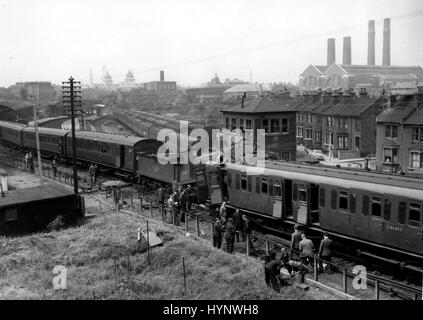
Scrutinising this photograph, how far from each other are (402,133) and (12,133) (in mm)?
45206

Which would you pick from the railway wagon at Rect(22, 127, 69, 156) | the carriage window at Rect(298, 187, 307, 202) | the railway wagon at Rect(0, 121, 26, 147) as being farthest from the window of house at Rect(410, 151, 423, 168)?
the railway wagon at Rect(0, 121, 26, 147)

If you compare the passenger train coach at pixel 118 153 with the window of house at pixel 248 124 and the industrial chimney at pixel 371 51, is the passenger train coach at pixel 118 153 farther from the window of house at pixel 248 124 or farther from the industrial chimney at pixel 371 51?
the industrial chimney at pixel 371 51

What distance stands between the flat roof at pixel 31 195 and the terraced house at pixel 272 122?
65.7ft

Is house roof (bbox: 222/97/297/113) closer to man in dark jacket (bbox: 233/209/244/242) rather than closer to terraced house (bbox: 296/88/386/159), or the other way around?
terraced house (bbox: 296/88/386/159)

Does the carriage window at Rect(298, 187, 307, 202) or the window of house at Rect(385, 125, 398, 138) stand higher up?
the window of house at Rect(385, 125, 398, 138)

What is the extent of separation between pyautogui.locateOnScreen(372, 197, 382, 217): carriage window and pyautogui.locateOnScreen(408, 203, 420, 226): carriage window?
3.67 feet

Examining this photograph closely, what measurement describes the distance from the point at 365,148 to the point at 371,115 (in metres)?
4.08

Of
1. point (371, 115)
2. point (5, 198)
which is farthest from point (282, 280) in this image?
point (371, 115)

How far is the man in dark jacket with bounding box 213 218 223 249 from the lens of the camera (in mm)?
17828

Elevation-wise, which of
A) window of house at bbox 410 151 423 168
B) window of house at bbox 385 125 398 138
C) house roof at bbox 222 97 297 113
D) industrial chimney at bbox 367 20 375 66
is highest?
industrial chimney at bbox 367 20 375 66

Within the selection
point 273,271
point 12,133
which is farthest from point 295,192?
point 12,133

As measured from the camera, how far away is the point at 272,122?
42.1 m
